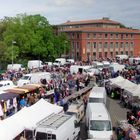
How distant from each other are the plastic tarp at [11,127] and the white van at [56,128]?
0.92 m

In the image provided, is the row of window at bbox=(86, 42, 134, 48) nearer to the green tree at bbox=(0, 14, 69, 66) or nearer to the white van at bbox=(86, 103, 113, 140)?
the green tree at bbox=(0, 14, 69, 66)

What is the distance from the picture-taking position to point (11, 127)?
17.3 meters

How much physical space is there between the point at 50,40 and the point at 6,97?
1824 inches

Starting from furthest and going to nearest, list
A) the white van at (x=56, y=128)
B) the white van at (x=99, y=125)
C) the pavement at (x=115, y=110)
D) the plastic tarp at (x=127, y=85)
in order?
the plastic tarp at (x=127, y=85) → the pavement at (x=115, y=110) → the white van at (x=99, y=125) → the white van at (x=56, y=128)

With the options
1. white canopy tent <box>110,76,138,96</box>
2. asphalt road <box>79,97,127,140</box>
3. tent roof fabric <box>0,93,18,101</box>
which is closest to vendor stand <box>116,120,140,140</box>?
asphalt road <box>79,97,127,140</box>

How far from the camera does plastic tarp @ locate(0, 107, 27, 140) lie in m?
16.4

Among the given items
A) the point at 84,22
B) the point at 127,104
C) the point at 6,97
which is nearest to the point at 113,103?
the point at 127,104

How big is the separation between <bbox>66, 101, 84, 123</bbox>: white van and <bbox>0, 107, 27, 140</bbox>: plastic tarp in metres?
5.37

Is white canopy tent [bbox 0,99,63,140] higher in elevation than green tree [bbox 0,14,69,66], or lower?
lower

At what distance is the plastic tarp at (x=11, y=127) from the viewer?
16.4 metres

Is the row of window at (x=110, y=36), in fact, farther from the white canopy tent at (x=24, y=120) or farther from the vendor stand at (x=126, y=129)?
the vendor stand at (x=126, y=129)

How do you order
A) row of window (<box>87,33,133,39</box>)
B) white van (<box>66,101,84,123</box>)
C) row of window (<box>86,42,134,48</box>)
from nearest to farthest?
1. white van (<box>66,101,84,123</box>)
2. row of window (<box>87,33,133,39</box>)
3. row of window (<box>86,42,134,48</box>)

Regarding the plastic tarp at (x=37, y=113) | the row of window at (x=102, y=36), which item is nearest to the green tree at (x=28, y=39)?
the row of window at (x=102, y=36)

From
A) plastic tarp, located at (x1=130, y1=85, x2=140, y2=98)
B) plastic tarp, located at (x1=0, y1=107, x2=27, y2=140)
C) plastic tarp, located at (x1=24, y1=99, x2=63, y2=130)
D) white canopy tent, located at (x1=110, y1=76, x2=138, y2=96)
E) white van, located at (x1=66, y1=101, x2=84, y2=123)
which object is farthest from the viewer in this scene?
white canopy tent, located at (x1=110, y1=76, x2=138, y2=96)
